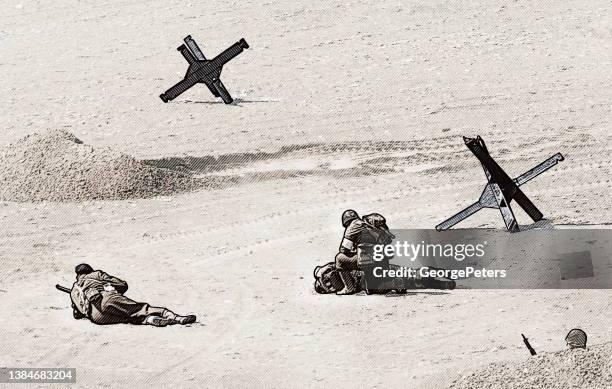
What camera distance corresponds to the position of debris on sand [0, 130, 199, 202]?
87.1ft

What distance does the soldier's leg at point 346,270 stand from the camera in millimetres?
22312

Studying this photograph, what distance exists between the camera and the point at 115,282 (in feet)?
72.5

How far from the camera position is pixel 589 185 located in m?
26.4

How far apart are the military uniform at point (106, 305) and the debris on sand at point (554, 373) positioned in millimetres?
3902

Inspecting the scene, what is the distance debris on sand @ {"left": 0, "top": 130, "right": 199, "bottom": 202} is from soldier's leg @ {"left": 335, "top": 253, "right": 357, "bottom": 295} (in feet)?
15.6

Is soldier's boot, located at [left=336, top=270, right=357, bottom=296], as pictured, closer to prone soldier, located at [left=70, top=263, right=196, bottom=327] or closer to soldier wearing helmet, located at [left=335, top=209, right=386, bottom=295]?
soldier wearing helmet, located at [left=335, top=209, right=386, bottom=295]

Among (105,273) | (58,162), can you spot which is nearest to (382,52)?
(58,162)

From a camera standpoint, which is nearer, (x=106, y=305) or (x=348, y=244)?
(x=106, y=305)

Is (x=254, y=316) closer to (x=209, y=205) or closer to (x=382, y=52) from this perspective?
(x=209, y=205)

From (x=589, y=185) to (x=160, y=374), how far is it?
8030 mm

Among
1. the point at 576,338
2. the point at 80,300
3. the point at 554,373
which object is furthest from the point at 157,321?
the point at 554,373

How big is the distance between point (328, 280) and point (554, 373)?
4120mm

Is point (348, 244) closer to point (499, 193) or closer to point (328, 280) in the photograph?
point (328, 280)

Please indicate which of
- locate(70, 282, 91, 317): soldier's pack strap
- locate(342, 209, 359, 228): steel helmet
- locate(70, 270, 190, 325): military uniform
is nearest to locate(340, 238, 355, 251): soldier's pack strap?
locate(342, 209, 359, 228): steel helmet
